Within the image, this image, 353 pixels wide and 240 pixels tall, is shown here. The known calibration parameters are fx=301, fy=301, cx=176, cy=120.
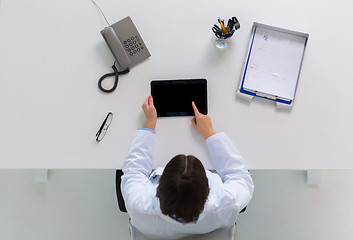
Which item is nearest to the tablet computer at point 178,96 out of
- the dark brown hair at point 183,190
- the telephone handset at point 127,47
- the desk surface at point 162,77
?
the desk surface at point 162,77

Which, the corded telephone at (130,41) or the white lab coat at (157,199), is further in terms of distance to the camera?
the corded telephone at (130,41)

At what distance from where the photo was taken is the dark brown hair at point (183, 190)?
743mm

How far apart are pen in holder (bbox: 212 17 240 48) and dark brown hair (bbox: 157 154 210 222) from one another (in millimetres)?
519

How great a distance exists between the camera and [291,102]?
3.59 feet

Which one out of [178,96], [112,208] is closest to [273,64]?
[178,96]

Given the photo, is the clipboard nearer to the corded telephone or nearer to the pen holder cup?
the pen holder cup

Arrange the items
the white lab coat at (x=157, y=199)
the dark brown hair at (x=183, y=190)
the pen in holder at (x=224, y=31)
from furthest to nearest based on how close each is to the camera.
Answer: the pen in holder at (x=224, y=31), the white lab coat at (x=157, y=199), the dark brown hair at (x=183, y=190)

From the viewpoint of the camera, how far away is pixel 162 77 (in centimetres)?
113

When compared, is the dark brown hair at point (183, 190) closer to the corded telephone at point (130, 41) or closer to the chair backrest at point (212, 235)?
the chair backrest at point (212, 235)

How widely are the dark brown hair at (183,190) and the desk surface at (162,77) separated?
1.01 ft

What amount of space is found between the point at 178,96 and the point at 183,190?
1.47ft

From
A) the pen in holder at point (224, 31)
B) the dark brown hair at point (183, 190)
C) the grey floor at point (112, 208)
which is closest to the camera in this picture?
the dark brown hair at point (183, 190)


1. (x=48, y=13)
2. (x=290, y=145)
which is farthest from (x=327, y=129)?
(x=48, y=13)

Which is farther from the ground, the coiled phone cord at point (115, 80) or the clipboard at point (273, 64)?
the coiled phone cord at point (115, 80)
